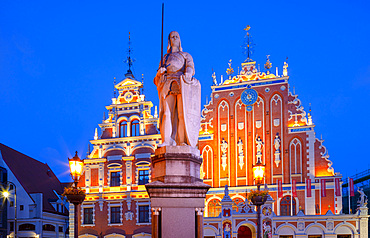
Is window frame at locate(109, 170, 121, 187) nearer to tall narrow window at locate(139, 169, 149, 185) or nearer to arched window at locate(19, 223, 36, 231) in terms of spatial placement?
tall narrow window at locate(139, 169, 149, 185)

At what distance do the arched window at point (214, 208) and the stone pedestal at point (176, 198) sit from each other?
25115mm

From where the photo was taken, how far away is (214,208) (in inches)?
1256

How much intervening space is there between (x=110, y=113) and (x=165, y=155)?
27901 millimetres

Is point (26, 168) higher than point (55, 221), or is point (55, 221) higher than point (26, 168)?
point (26, 168)

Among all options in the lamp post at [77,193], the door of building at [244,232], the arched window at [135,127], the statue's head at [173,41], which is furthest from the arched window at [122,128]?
the statue's head at [173,41]

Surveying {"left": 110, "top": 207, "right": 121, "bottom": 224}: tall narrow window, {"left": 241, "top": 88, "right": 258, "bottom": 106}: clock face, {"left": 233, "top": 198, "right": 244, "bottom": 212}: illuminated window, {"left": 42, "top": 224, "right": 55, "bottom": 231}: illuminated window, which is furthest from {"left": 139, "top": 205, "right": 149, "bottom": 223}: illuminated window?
{"left": 241, "top": 88, "right": 258, "bottom": 106}: clock face

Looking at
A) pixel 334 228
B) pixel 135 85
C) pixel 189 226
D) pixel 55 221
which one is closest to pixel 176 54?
pixel 189 226

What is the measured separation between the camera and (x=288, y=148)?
31.5 meters

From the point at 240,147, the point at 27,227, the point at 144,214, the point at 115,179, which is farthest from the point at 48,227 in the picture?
the point at 240,147

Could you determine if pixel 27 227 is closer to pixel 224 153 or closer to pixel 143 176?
pixel 143 176

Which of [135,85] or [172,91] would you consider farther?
[135,85]

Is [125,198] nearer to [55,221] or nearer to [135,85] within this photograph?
[55,221]

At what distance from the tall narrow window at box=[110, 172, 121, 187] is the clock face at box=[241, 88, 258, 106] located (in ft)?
37.4

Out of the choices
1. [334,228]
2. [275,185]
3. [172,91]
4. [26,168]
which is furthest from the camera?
[26,168]
